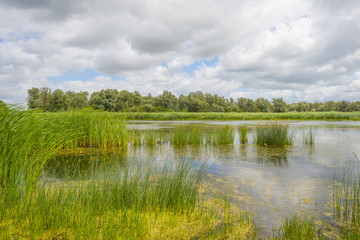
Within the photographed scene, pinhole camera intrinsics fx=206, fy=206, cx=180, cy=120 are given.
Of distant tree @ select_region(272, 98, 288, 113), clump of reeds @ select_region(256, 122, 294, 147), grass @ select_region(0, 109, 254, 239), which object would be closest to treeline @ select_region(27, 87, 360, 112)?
distant tree @ select_region(272, 98, 288, 113)

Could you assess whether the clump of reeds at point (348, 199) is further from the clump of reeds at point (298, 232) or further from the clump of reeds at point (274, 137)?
the clump of reeds at point (274, 137)

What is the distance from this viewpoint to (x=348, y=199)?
446 centimetres

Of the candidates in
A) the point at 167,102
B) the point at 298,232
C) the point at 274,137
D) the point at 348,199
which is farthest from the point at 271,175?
the point at 167,102

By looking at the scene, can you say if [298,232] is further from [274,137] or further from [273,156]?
[274,137]

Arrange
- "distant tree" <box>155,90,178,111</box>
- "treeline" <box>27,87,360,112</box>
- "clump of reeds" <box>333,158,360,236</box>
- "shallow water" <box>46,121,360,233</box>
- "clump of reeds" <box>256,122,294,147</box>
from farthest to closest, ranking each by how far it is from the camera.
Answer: "distant tree" <box>155,90,178,111</box>, "treeline" <box>27,87,360,112</box>, "clump of reeds" <box>256,122,294,147</box>, "shallow water" <box>46,121,360,233</box>, "clump of reeds" <box>333,158,360,236</box>

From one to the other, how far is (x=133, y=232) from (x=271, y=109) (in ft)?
279

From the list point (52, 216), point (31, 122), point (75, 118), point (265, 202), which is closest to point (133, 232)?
point (52, 216)

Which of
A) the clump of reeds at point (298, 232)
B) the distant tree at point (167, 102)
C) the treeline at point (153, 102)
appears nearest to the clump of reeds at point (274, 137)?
the clump of reeds at point (298, 232)

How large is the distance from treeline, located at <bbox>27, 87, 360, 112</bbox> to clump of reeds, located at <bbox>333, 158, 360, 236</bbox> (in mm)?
41593

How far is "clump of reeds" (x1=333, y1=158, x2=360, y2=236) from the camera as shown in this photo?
10.6 ft

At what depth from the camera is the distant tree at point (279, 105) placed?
75.5m

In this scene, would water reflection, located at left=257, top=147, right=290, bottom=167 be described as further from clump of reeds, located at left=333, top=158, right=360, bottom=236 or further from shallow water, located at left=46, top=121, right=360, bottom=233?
clump of reeds, located at left=333, top=158, right=360, bottom=236

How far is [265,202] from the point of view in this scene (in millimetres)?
4297

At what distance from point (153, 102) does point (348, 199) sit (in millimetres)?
67122
